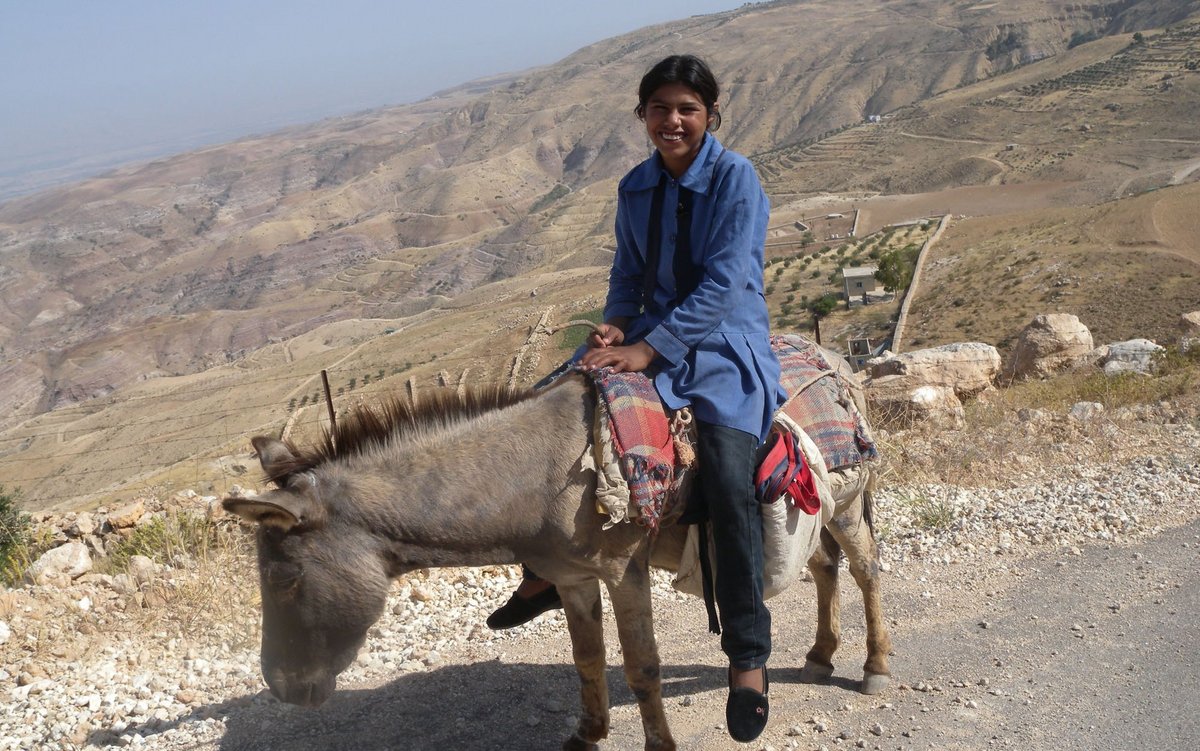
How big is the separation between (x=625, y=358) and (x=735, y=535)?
0.81 meters

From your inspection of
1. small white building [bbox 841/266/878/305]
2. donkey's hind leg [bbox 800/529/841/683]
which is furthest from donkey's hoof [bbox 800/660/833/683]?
small white building [bbox 841/266/878/305]

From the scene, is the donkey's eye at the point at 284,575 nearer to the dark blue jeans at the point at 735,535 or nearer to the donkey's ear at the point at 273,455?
the donkey's ear at the point at 273,455

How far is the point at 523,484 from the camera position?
3.18m

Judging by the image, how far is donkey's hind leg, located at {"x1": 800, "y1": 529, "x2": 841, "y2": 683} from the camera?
4.59 meters

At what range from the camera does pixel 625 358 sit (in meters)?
3.33

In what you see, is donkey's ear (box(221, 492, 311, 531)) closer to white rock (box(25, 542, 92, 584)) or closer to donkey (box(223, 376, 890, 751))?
donkey (box(223, 376, 890, 751))

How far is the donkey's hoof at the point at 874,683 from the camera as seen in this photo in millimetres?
4406

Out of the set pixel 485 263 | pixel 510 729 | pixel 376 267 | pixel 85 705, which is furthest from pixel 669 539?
pixel 376 267

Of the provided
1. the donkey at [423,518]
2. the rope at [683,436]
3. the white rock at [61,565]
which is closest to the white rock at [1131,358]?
the rope at [683,436]

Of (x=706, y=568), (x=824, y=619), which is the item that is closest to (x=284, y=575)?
(x=706, y=568)

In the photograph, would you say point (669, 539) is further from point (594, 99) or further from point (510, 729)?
point (594, 99)

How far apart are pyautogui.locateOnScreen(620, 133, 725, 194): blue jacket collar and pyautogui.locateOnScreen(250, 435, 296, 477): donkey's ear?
1.68m

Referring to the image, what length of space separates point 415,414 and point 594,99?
613 feet

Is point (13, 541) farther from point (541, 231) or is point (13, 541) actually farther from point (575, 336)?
point (541, 231)
